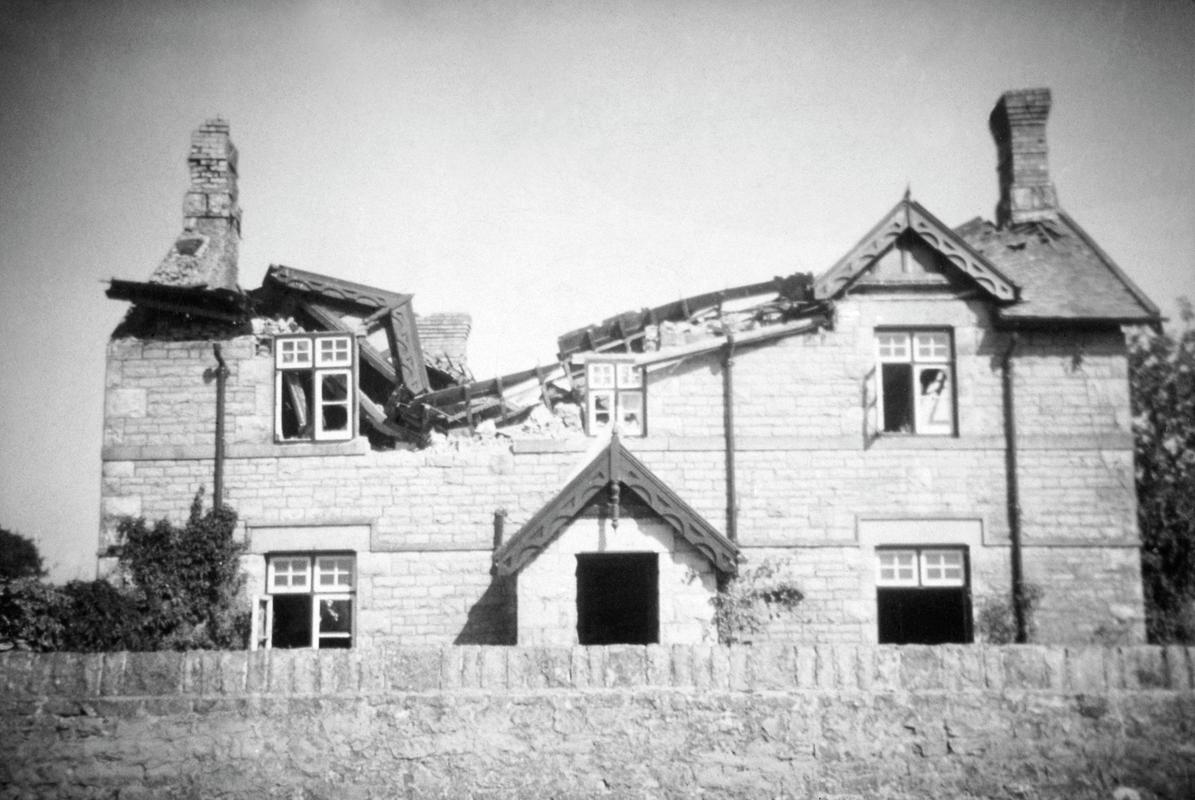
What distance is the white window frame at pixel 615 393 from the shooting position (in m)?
15.1

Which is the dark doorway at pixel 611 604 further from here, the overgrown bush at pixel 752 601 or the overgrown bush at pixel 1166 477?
the overgrown bush at pixel 1166 477

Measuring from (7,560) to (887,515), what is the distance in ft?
142

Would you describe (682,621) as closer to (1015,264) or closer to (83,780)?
(83,780)

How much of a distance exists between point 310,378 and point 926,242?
426 inches

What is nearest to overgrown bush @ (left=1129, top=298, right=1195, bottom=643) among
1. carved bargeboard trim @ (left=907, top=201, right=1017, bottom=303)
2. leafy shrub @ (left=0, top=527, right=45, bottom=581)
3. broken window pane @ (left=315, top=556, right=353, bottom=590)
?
carved bargeboard trim @ (left=907, top=201, right=1017, bottom=303)

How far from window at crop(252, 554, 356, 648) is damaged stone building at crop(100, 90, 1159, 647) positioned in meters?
0.05

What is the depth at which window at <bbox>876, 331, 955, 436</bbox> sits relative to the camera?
15.0m

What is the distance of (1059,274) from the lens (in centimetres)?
1563

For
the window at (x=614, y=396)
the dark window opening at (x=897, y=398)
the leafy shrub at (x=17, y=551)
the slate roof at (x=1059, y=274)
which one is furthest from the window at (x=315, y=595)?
the leafy shrub at (x=17, y=551)

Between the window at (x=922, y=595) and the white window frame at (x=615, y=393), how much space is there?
4.65m

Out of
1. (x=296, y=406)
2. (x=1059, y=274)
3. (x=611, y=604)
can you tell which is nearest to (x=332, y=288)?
(x=296, y=406)

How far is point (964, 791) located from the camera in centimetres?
741

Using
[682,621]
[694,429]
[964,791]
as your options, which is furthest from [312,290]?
[964,791]

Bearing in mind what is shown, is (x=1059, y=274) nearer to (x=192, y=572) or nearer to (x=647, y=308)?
(x=647, y=308)
